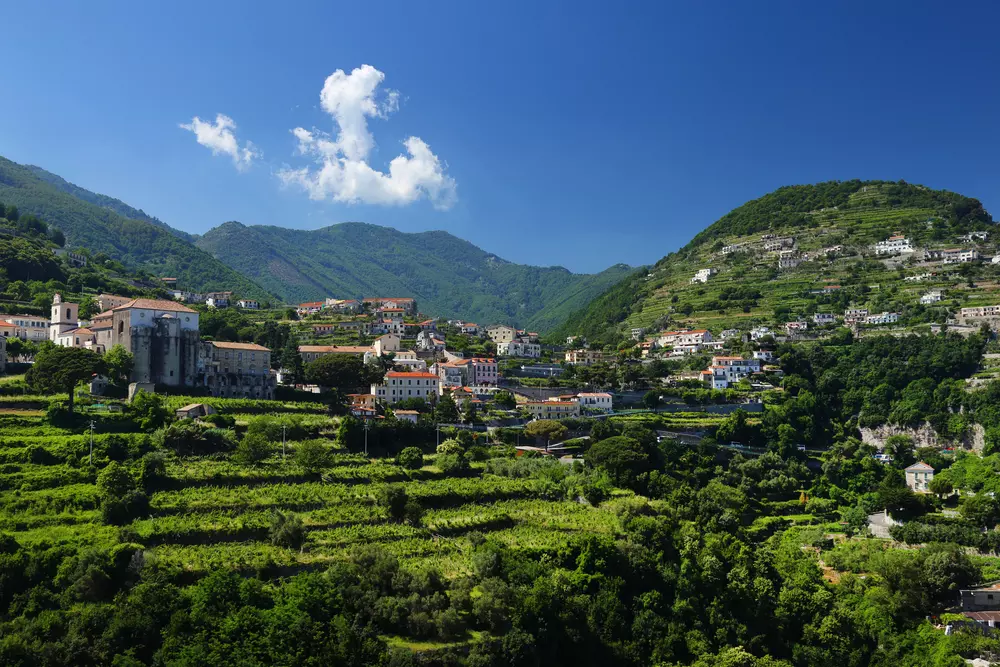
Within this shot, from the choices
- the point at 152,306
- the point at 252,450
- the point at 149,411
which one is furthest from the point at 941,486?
the point at 152,306

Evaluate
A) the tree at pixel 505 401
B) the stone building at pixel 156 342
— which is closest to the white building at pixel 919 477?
the tree at pixel 505 401

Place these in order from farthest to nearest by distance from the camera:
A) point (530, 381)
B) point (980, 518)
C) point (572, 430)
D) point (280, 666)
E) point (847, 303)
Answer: point (847, 303) < point (530, 381) < point (572, 430) < point (980, 518) < point (280, 666)

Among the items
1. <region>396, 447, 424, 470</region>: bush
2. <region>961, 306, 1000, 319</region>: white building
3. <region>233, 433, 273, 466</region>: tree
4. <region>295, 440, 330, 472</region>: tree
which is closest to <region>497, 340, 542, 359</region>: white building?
<region>961, 306, 1000, 319</region>: white building

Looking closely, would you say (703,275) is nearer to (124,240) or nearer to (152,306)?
(152,306)

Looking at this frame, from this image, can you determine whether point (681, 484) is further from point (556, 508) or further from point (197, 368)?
point (197, 368)

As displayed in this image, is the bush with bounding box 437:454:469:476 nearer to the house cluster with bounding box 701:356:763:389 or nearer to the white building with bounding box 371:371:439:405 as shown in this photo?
the white building with bounding box 371:371:439:405

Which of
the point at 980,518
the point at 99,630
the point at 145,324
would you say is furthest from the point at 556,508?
the point at 145,324
